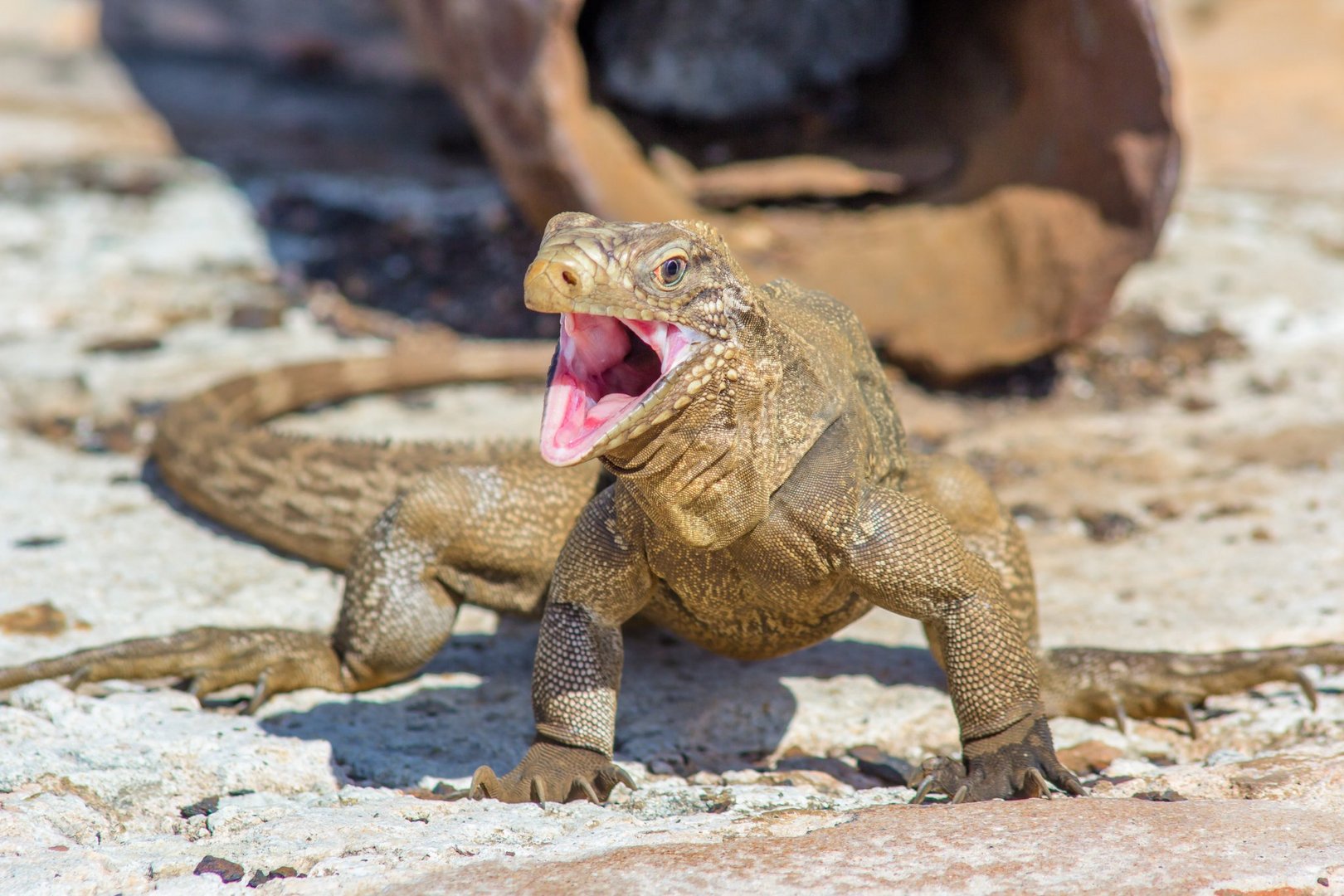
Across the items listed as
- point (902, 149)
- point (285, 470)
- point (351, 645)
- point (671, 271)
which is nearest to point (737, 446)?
point (671, 271)

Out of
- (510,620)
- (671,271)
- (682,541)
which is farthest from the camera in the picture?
(510,620)

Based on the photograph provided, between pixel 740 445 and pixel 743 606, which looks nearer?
pixel 740 445

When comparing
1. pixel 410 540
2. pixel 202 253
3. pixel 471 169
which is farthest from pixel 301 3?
pixel 410 540

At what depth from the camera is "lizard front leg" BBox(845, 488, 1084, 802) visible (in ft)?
10.2

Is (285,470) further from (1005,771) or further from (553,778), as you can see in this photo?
(1005,771)

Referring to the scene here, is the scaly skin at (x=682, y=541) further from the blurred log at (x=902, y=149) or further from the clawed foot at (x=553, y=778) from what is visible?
the blurred log at (x=902, y=149)

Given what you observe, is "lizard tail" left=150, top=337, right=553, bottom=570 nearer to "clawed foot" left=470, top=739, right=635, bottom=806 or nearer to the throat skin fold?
"clawed foot" left=470, top=739, right=635, bottom=806

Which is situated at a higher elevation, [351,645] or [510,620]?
[510,620]

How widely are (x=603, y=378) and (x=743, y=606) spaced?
0.78 meters

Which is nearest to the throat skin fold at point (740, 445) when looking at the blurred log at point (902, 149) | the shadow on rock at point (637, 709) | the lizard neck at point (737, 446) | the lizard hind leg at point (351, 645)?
the lizard neck at point (737, 446)

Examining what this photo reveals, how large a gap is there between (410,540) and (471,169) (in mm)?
5955

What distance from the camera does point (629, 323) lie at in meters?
2.78

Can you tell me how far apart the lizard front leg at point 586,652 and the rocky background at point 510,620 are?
16 cm

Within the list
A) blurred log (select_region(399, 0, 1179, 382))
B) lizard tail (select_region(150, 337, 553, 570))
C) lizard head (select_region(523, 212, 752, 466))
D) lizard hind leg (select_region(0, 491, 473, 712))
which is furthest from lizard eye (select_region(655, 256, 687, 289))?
blurred log (select_region(399, 0, 1179, 382))
